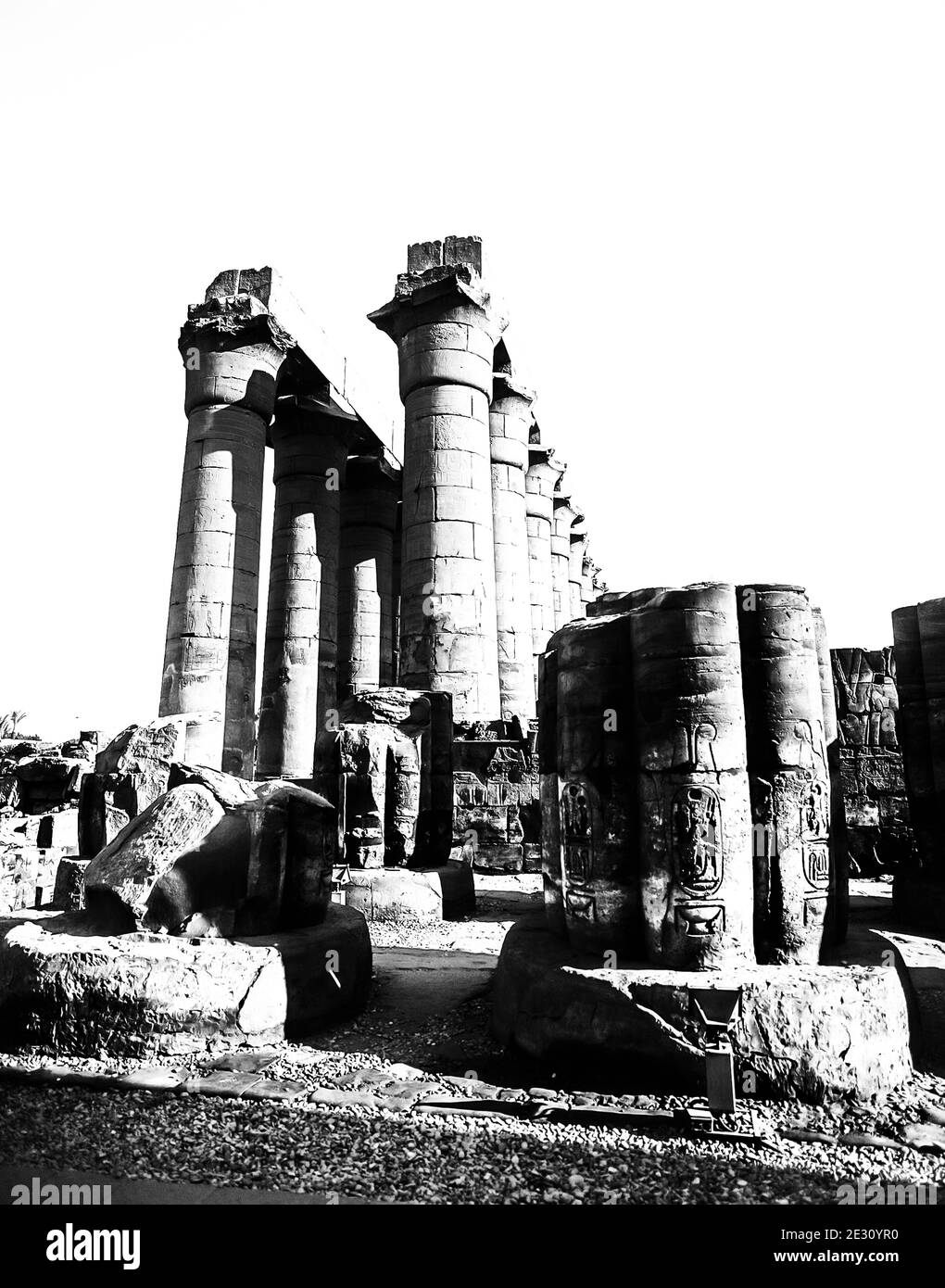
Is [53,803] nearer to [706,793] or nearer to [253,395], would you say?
[253,395]

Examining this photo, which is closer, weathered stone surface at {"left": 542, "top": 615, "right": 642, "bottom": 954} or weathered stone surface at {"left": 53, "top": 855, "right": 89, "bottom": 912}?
weathered stone surface at {"left": 542, "top": 615, "right": 642, "bottom": 954}

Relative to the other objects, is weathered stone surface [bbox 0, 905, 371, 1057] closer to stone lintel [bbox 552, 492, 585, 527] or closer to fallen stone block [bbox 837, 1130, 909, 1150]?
fallen stone block [bbox 837, 1130, 909, 1150]

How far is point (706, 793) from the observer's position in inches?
150

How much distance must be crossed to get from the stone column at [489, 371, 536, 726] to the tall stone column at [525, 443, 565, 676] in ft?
10.6

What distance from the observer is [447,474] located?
596 inches

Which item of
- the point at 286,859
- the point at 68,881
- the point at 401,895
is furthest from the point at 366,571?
the point at 286,859

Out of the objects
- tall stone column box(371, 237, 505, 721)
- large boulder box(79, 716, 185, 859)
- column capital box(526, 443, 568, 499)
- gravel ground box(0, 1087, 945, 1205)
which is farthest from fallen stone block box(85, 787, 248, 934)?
column capital box(526, 443, 568, 499)

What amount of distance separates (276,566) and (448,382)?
22.6 ft

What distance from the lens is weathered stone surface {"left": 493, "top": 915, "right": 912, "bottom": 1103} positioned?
3260 millimetres

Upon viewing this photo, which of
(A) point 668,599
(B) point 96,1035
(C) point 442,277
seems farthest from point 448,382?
(B) point 96,1035

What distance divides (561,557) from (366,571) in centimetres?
833

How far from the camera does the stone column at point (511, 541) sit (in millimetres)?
19516

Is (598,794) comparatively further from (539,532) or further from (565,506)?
(565,506)

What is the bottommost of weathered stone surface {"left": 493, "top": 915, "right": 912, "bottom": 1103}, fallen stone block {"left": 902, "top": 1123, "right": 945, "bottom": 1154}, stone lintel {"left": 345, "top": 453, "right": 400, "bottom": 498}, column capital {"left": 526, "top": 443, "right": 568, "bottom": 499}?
fallen stone block {"left": 902, "top": 1123, "right": 945, "bottom": 1154}
